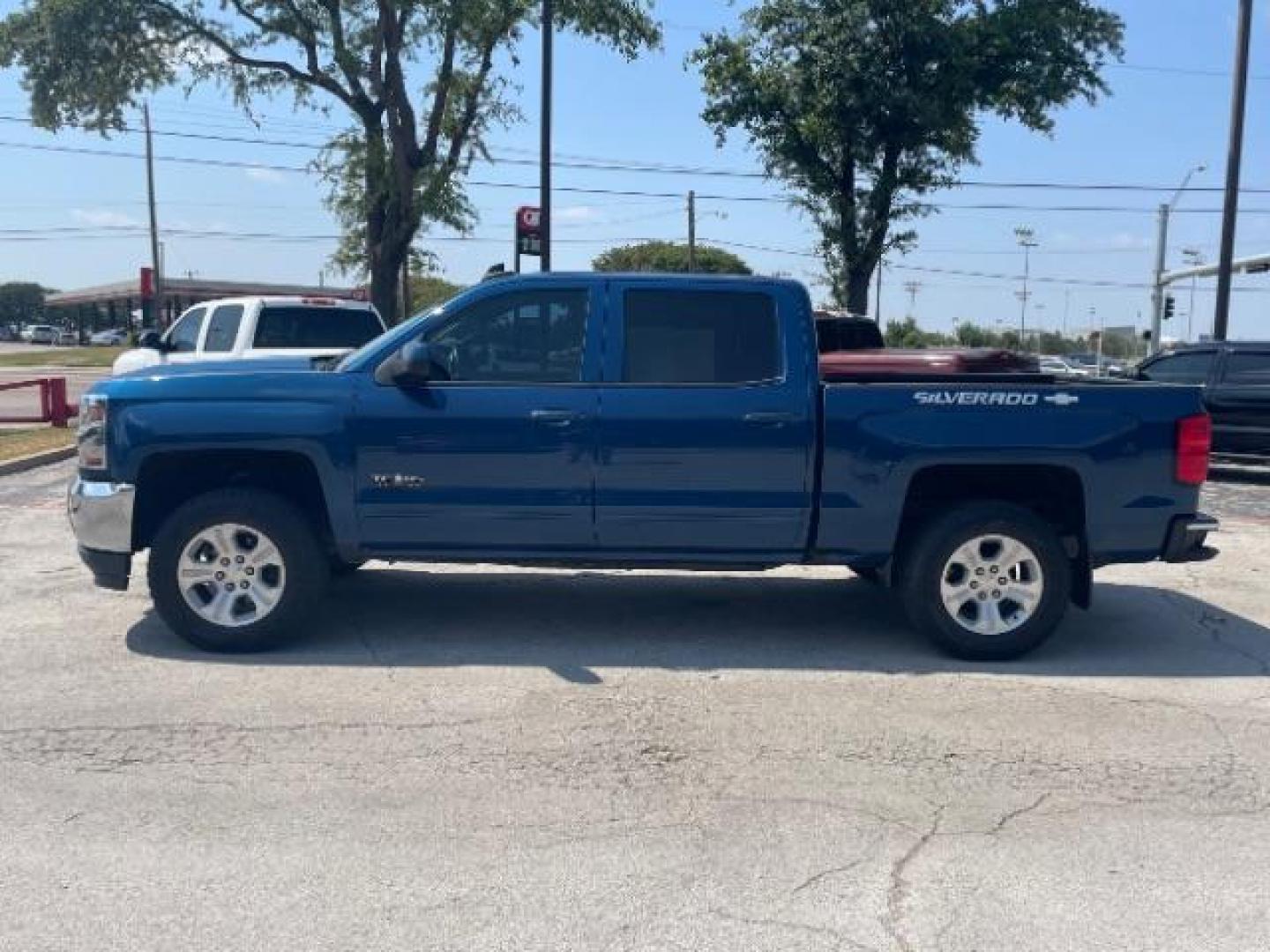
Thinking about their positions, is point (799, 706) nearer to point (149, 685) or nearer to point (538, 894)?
point (538, 894)

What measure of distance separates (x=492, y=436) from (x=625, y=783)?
217 cm

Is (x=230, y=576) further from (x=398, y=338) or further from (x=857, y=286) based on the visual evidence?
(x=857, y=286)

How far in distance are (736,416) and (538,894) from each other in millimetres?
3025

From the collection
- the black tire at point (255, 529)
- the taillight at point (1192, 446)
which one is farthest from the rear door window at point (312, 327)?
the taillight at point (1192, 446)

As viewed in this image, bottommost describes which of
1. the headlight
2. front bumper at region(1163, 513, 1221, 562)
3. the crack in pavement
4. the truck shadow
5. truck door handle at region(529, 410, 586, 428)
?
the crack in pavement

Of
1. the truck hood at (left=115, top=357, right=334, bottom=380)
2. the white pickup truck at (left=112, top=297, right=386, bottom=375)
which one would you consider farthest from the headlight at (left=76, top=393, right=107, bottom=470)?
the white pickup truck at (left=112, top=297, right=386, bottom=375)

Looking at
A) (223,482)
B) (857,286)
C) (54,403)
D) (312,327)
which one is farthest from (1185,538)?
(857,286)

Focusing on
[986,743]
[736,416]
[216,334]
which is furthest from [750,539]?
[216,334]

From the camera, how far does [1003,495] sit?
6.61 metres

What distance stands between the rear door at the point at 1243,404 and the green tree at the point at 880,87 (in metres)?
11.3

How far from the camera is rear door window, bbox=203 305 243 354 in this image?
13844mm

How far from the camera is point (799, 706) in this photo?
5613mm

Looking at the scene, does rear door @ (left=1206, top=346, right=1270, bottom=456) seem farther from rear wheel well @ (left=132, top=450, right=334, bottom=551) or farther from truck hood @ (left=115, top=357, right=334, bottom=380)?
rear wheel well @ (left=132, top=450, right=334, bottom=551)

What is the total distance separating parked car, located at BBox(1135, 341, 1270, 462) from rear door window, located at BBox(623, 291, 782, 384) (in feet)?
31.3
